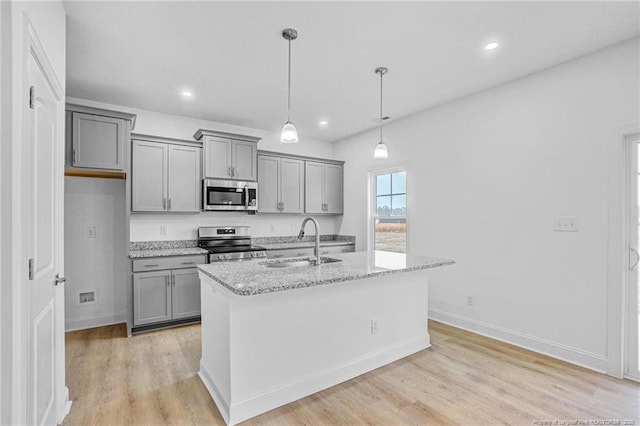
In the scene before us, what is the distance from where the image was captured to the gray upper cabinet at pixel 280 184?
4.70 m

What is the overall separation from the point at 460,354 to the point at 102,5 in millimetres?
3880

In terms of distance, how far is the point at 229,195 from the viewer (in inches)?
167

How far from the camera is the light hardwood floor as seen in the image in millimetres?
2006

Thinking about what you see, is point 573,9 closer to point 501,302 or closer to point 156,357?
point 501,302

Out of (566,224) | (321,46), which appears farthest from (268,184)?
(566,224)

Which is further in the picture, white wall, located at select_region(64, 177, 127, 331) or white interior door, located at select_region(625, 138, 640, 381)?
white wall, located at select_region(64, 177, 127, 331)

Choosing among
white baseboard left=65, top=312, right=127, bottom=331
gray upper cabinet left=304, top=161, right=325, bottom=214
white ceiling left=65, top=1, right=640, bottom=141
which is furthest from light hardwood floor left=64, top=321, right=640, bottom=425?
gray upper cabinet left=304, top=161, right=325, bottom=214

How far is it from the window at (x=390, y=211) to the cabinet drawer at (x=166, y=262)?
8.40 feet

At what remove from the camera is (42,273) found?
5.21 ft

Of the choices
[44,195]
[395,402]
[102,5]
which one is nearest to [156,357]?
[44,195]

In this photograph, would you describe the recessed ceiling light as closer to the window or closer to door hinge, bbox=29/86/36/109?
the window

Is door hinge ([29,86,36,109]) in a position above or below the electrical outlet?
above

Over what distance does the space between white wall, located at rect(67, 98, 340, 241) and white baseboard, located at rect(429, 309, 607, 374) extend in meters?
2.70

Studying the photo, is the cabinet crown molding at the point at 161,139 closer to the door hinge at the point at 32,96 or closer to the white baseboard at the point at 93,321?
the white baseboard at the point at 93,321
